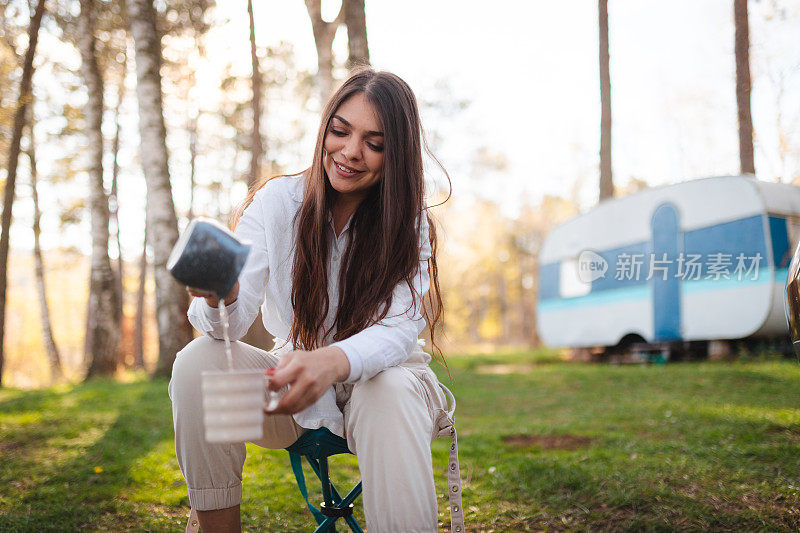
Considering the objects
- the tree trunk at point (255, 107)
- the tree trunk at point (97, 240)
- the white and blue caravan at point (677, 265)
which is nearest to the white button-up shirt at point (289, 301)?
the white and blue caravan at point (677, 265)

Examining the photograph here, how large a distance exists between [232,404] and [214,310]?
15.2 inches

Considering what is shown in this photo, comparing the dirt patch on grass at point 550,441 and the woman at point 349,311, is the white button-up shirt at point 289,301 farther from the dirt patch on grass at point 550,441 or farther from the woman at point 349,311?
the dirt patch on grass at point 550,441

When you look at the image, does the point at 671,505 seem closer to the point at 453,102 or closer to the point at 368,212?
the point at 368,212

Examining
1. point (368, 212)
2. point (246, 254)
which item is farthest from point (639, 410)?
point (246, 254)

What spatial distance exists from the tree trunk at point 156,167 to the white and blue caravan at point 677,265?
214 inches

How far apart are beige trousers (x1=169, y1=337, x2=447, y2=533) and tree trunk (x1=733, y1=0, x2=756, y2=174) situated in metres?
6.34

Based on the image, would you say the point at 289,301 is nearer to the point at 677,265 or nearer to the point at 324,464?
the point at 324,464

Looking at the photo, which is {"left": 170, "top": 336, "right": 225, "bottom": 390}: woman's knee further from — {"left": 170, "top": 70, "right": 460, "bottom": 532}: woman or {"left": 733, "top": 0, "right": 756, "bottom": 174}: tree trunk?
{"left": 733, "top": 0, "right": 756, "bottom": 174}: tree trunk

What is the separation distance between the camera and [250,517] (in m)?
2.43

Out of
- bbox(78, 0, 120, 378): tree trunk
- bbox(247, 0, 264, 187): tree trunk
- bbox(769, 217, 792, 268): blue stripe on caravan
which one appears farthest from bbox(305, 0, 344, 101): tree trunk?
bbox(769, 217, 792, 268): blue stripe on caravan

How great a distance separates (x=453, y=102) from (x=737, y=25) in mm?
9988

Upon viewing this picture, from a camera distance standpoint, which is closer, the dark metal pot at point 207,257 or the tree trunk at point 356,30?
the dark metal pot at point 207,257

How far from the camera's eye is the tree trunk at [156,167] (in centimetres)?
593

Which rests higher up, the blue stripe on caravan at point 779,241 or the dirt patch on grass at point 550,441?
the blue stripe on caravan at point 779,241
